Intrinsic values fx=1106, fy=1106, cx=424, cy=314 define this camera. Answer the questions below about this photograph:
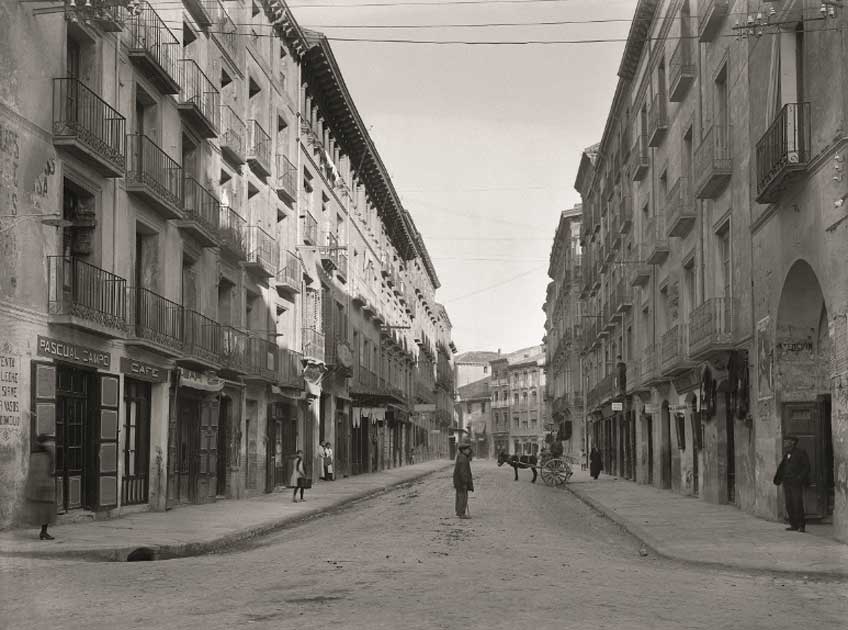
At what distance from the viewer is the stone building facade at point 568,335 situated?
214ft

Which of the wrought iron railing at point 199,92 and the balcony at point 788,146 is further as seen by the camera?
the wrought iron railing at point 199,92

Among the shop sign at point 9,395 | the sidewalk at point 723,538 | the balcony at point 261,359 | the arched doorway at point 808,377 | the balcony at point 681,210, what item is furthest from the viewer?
the balcony at point 261,359

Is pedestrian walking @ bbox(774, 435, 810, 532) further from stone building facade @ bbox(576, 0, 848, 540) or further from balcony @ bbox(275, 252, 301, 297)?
balcony @ bbox(275, 252, 301, 297)

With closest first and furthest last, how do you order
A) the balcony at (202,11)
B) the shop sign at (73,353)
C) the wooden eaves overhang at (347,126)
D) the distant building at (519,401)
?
Result: the shop sign at (73,353), the balcony at (202,11), the wooden eaves overhang at (347,126), the distant building at (519,401)

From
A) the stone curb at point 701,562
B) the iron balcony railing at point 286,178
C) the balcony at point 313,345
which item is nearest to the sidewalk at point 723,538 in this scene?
the stone curb at point 701,562

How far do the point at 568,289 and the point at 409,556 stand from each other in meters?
57.5

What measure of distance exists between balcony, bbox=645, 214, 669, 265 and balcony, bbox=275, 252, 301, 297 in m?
10.4

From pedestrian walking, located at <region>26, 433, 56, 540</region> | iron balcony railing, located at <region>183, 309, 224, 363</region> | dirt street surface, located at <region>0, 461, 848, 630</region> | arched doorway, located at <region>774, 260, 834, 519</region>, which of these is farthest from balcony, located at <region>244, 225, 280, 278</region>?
arched doorway, located at <region>774, 260, 834, 519</region>

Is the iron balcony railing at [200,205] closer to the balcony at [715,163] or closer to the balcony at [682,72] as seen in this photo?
the balcony at [715,163]

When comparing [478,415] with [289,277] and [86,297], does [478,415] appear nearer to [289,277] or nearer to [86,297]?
[289,277]

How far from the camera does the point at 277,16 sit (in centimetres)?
3166

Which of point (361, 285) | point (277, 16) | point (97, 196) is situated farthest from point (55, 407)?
point (361, 285)

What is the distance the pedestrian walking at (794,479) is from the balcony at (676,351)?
845cm

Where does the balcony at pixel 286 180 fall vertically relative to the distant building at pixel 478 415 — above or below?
above
